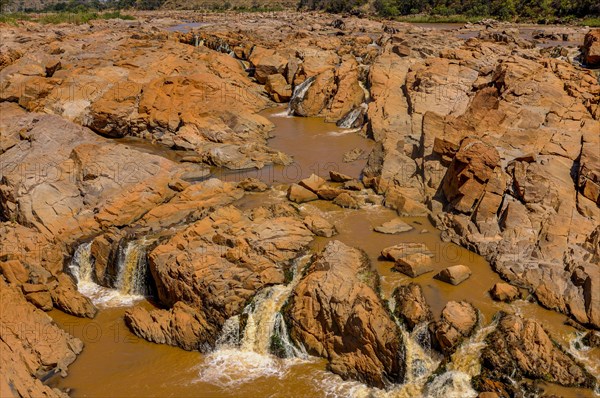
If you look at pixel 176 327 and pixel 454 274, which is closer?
pixel 176 327

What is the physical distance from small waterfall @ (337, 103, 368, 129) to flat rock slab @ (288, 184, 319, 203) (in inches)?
373

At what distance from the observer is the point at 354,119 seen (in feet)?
97.7

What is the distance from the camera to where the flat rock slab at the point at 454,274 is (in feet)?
50.4

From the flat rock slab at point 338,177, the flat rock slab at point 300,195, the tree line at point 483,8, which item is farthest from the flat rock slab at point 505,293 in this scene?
the tree line at point 483,8

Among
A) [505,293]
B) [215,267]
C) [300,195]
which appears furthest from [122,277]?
[505,293]

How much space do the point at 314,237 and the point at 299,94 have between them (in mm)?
16695

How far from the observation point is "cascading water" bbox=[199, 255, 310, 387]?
13.9 m

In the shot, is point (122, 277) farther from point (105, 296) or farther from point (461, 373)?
point (461, 373)

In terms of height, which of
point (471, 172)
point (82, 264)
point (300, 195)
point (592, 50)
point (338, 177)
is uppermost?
point (592, 50)

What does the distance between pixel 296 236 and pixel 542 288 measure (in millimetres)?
7357

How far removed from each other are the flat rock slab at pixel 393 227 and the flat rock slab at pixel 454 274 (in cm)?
294

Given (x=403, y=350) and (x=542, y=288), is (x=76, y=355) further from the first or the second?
(x=542, y=288)

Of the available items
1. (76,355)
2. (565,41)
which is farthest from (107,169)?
(565,41)

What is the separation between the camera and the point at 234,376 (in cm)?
1380
